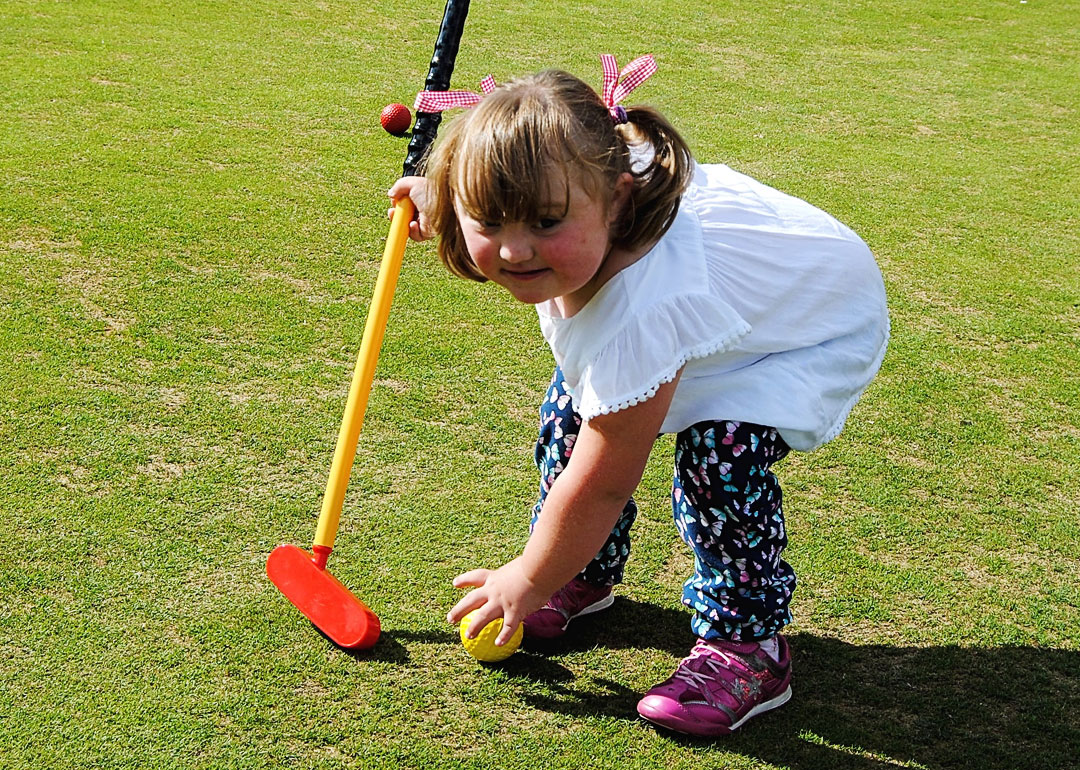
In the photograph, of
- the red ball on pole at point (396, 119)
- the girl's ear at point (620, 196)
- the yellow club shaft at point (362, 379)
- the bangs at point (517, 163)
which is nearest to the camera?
the bangs at point (517, 163)

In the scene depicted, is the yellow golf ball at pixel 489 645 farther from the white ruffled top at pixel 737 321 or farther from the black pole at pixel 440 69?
the black pole at pixel 440 69

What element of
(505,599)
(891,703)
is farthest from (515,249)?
(891,703)

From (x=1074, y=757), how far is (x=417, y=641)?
1.16 m

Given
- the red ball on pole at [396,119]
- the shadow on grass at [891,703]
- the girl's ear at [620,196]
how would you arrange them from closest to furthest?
the girl's ear at [620,196] < the shadow on grass at [891,703] < the red ball on pole at [396,119]

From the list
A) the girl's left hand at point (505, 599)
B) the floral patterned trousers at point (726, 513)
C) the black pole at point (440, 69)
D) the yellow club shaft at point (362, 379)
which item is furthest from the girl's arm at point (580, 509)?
the black pole at point (440, 69)

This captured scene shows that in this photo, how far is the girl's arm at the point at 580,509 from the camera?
5.54 feet

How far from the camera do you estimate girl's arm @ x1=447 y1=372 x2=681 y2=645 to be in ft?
5.54

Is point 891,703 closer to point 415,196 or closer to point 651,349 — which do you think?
point 651,349

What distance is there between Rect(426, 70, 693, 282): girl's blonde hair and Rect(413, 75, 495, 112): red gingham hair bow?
15cm

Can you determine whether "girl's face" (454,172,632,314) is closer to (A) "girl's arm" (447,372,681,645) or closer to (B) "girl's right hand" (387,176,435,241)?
(A) "girl's arm" (447,372,681,645)

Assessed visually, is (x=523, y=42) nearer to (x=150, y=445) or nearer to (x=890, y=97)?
(x=890, y=97)

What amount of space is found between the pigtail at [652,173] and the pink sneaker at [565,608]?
77 cm

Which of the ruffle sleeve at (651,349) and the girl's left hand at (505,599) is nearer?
the ruffle sleeve at (651,349)

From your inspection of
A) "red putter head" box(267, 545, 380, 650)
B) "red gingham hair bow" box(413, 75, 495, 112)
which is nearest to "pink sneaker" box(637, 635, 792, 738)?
"red putter head" box(267, 545, 380, 650)
